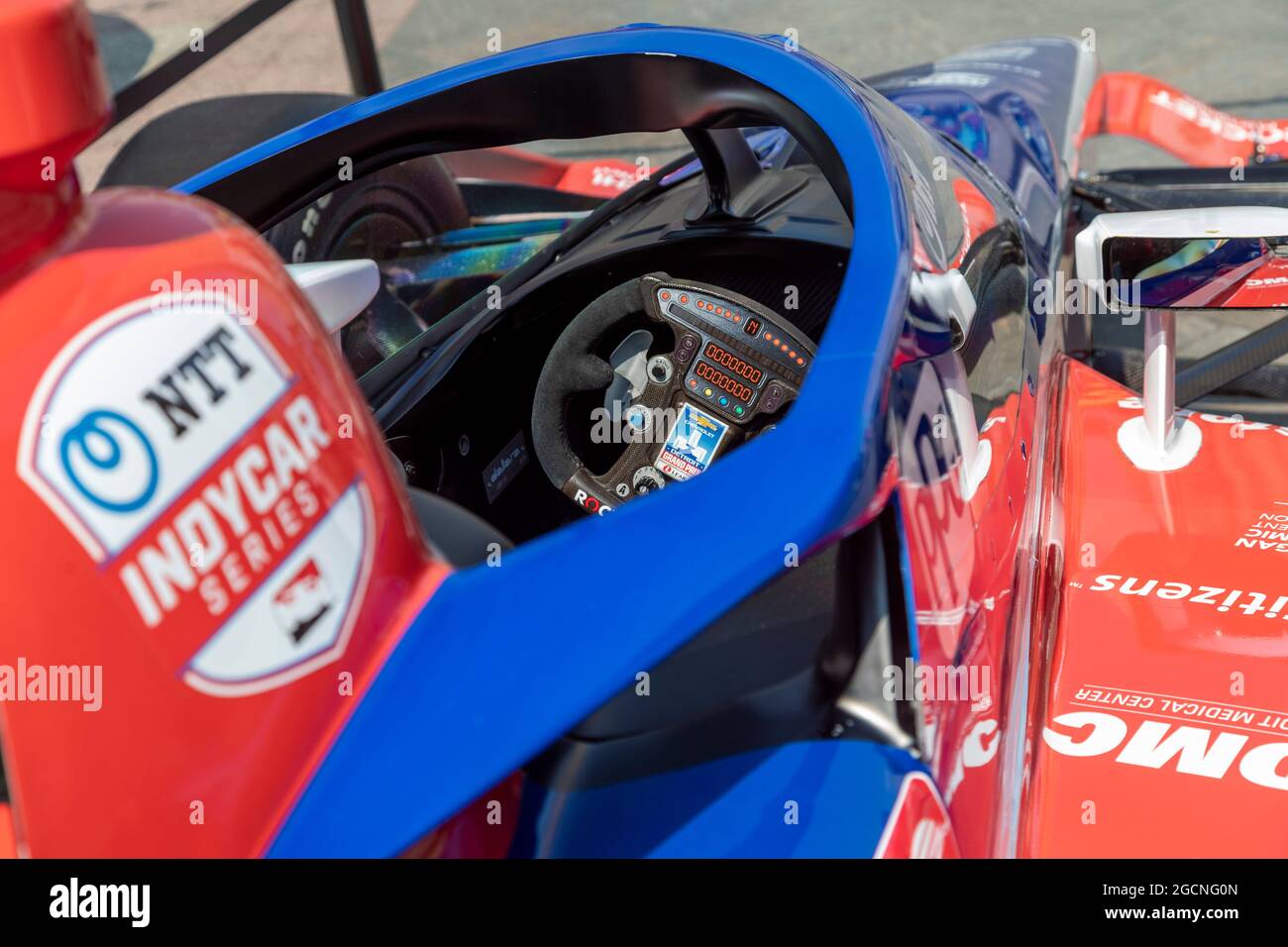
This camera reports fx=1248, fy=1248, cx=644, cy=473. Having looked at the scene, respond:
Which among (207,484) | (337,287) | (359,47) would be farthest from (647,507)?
(359,47)

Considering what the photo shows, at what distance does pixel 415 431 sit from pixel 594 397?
28 centimetres

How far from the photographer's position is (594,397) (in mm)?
1946

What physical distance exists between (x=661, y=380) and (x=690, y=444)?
0.10 metres

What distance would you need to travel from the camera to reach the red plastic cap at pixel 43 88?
0.78 meters

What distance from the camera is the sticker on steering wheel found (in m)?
1.87

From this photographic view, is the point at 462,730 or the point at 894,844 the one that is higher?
the point at 462,730

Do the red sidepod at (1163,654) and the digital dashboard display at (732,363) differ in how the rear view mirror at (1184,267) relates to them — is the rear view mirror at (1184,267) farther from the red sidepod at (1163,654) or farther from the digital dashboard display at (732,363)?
the digital dashboard display at (732,363)

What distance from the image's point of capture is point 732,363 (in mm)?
1829

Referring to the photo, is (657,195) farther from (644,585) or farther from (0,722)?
(0,722)

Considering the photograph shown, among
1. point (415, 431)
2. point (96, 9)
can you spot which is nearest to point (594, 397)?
point (415, 431)

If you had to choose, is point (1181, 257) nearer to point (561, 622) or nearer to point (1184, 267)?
point (1184, 267)

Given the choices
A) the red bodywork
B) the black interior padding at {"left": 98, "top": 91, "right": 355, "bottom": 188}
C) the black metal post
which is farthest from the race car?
the black metal post

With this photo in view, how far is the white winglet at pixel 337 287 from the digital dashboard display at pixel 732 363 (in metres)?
0.49

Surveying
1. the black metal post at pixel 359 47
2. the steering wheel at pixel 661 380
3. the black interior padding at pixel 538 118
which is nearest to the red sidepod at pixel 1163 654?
the steering wheel at pixel 661 380
